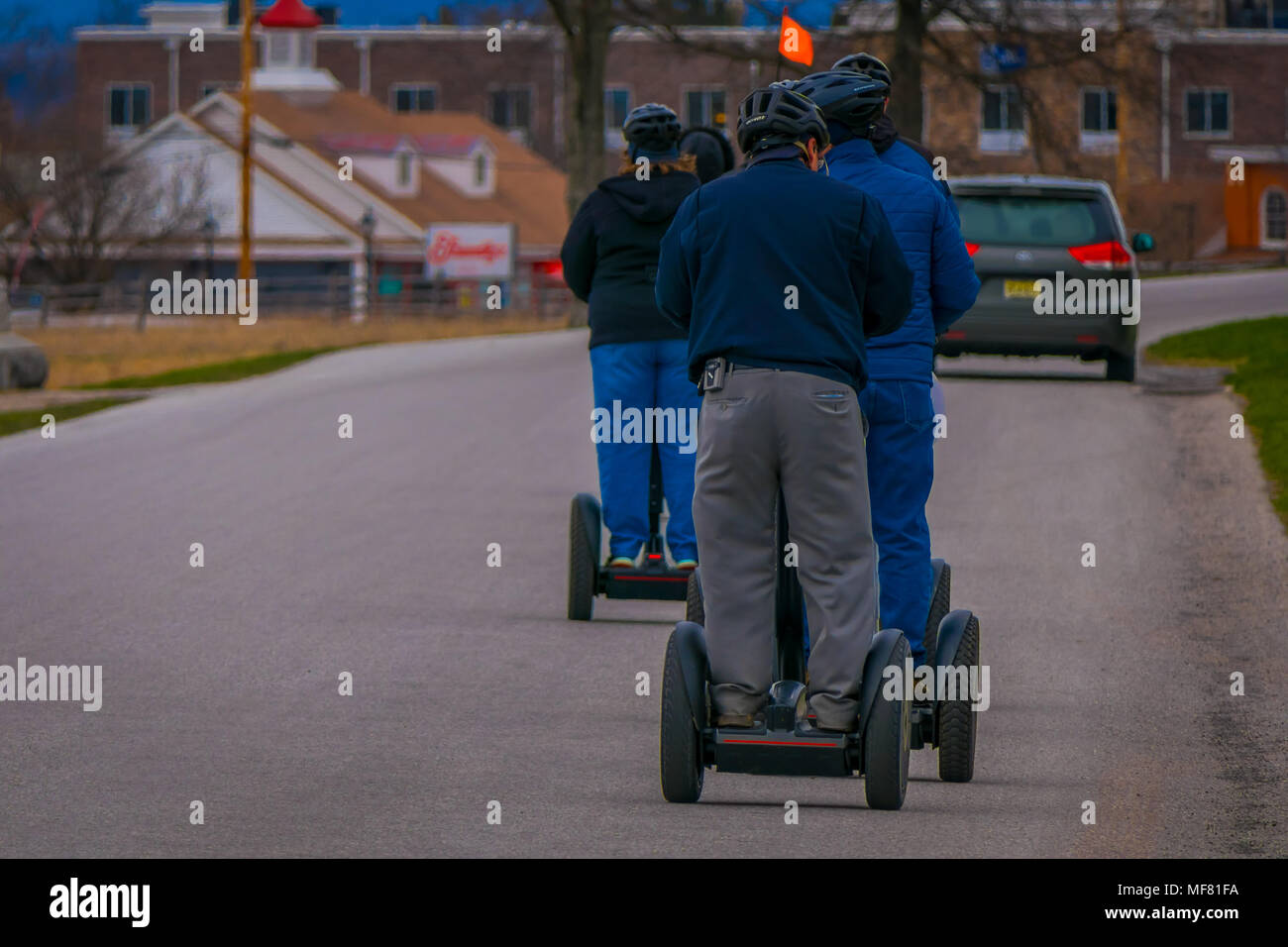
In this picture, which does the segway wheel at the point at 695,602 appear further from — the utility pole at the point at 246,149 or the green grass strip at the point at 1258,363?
the utility pole at the point at 246,149

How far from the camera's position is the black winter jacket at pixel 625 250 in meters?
9.60

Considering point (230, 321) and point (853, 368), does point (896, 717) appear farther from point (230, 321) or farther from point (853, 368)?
point (230, 321)

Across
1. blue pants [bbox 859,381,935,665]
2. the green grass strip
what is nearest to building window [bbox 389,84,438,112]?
the green grass strip

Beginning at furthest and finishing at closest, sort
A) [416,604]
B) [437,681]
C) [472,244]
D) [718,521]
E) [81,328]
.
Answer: [472,244] → [81,328] → [416,604] → [437,681] → [718,521]

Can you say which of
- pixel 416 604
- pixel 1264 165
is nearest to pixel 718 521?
pixel 416 604

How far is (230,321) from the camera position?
47.2 m

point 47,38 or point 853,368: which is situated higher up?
point 47,38

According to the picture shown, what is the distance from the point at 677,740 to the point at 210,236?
Result: 56872 mm

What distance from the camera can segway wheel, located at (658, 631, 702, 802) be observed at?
6133 mm

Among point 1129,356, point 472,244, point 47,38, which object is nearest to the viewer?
point 1129,356

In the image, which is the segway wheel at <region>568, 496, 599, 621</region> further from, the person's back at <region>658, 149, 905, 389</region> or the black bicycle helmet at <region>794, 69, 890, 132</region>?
the person's back at <region>658, 149, 905, 389</region>

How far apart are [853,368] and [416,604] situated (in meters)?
4.68

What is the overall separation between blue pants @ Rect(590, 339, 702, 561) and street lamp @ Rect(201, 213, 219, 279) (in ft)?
172

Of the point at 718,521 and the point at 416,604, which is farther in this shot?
the point at 416,604
